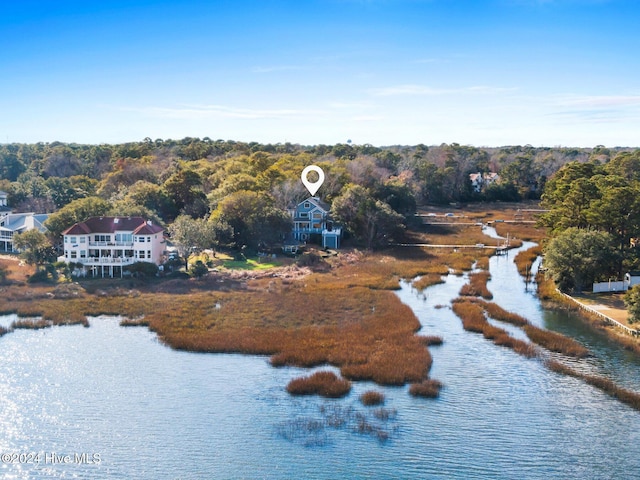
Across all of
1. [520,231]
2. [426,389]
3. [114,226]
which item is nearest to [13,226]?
[114,226]

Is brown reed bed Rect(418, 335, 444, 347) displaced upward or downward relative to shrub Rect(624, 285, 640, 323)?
downward

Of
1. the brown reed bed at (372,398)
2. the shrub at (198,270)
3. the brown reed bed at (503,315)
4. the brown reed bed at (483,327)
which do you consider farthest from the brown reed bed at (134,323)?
the brown reed bed at (503,315)

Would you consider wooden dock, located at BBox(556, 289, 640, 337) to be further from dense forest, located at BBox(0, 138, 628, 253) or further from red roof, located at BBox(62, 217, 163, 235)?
red roof, located at BBox(62, 217, 163, 235)

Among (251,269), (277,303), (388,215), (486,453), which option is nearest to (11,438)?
(486,453)

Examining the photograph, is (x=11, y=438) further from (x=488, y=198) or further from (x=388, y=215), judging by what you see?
(x=488, y=198)

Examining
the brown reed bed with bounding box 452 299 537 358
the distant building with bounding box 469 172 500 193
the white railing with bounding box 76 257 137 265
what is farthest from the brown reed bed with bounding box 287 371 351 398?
the distant building with bounding box 469 172 500 193

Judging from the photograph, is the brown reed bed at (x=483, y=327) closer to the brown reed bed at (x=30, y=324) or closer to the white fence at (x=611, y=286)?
the white fence at (x=611, y=286)
